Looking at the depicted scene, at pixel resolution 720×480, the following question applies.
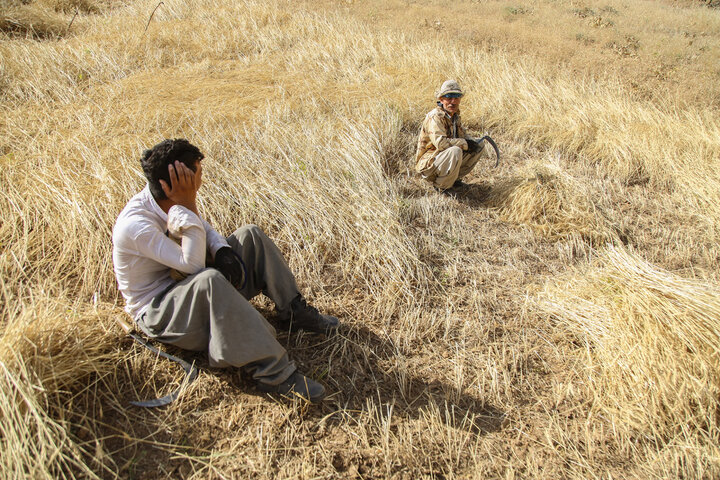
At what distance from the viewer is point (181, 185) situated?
6.33 ft

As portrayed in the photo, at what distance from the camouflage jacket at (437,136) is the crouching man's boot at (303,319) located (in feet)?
6.67

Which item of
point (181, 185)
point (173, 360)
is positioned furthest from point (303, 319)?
point (181, 185)

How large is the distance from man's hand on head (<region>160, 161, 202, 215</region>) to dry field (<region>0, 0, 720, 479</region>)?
761 mm

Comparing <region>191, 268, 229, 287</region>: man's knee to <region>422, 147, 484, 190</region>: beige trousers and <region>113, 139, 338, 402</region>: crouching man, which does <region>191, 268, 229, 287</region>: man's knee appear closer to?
<region>113, 139, 338, 402</region>: crouching man

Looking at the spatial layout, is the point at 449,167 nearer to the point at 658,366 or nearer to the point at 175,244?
the point at 658,366

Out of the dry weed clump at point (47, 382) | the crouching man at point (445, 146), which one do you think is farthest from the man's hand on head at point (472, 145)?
the dry weed clump at point (47, 382)

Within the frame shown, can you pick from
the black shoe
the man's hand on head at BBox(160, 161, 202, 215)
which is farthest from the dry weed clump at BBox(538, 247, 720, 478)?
the man's hand on head at BBox(160, 161, 202, 215)

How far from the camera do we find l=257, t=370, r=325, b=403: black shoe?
198cm

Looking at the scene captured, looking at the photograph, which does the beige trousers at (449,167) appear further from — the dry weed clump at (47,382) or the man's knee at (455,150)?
→ the dry weed clump at (47,382)

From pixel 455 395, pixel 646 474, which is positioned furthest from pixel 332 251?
pixel 646 474

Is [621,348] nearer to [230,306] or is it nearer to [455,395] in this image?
[455,395]

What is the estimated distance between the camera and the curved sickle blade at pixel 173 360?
1.91 meters

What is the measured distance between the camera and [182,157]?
1922mm

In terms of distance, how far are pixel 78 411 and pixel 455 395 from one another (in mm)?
1774
